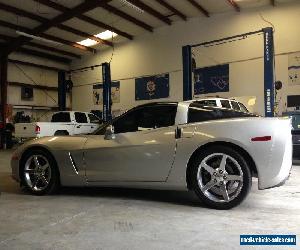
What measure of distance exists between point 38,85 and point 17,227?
1776 cm

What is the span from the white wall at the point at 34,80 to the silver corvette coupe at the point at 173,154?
15.1m

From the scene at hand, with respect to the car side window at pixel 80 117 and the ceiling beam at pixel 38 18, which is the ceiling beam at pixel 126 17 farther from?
the car side window at pixel 80 117

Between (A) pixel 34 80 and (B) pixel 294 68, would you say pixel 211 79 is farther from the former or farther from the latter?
(A) pixel 34 80

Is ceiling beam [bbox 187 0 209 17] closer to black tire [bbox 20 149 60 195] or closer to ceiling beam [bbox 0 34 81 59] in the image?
ceiling beam [bbox 0 34 81 59]

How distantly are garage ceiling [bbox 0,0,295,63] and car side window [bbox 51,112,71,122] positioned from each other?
3.13 metres

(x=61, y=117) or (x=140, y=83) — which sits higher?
(x=140, y=83)

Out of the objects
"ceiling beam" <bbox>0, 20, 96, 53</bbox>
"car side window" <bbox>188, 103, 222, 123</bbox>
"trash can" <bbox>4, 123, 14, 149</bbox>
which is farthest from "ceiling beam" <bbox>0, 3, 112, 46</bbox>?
"car side window" <bbox>188, 103, 222, 123</bbox>

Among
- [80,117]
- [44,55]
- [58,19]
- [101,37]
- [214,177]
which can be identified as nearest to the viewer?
[214,177]

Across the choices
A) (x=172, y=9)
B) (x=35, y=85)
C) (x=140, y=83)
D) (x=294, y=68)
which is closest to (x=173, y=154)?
(x=294, y=68)

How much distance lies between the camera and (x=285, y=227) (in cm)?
302

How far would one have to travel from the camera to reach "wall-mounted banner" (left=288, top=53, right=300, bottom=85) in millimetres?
12812

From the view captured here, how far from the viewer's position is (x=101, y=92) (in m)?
19.7

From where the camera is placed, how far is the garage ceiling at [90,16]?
527 inches

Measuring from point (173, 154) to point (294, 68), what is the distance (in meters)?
10.9
